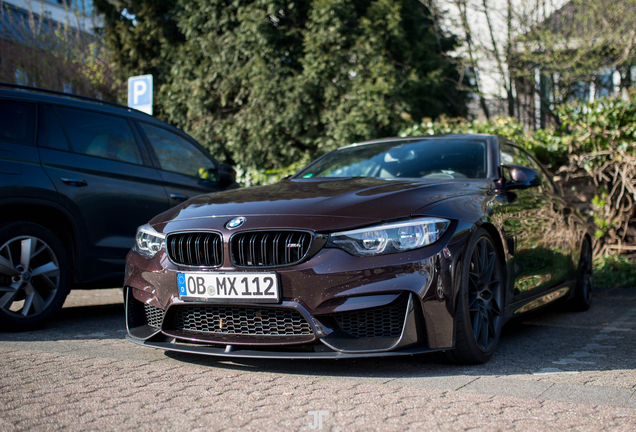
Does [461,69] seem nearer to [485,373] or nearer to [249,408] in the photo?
[485,373]

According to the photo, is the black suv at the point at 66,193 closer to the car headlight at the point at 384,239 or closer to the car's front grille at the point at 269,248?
the car's front grille at the point at 269,248

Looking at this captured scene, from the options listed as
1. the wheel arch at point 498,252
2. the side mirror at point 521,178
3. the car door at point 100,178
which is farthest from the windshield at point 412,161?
the car door at point 100,178

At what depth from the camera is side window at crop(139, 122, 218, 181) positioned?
5520 mm

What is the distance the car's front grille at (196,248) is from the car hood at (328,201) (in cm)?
7

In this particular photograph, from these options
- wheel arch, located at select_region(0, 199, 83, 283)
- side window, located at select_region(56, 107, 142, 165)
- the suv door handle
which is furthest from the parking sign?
wheel arch, located at select_region(0, 199, 83, 283)

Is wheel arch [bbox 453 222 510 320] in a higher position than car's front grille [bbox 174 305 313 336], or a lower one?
higher

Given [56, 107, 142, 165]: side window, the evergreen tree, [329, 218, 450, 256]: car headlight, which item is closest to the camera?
[329, 218, 450, 256]: car headlight

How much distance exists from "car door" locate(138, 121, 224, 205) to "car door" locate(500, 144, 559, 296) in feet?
9.02

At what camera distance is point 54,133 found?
4.57 metres

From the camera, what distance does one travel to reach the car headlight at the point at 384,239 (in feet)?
9.73

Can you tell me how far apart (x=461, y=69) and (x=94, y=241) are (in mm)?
10139

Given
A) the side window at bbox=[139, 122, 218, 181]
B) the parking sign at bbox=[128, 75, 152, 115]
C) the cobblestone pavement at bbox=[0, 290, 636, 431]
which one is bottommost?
the cobblestone pavement at bbox=[0, 290, 636, 431]

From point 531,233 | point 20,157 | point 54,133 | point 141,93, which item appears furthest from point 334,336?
point 141,93

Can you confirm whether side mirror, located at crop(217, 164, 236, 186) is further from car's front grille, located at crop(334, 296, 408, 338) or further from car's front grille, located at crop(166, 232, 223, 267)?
car's front grille, located at crop(334, 296, 408, 338)
